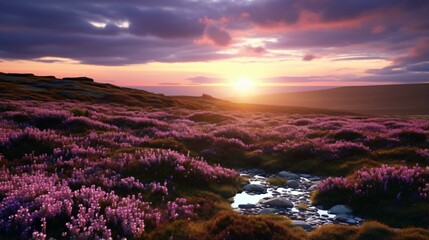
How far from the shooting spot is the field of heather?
24.6 ft

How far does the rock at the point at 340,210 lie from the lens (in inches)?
389

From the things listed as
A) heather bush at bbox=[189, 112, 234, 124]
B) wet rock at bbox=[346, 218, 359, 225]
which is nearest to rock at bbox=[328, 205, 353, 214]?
wet rock at bbox=[346, 218, 359, 225]

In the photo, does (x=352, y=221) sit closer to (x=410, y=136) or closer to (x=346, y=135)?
(x=346, y=135)

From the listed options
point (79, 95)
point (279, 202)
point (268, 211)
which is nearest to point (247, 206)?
point (268, 211)

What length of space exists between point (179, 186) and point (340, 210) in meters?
4.66

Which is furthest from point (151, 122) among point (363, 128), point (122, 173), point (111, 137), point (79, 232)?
point (79, 232)

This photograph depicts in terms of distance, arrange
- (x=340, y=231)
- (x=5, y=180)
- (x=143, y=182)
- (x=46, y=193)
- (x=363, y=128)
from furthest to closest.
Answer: (x=363, y=128), (x=143, y=182), (x=5, y=180), (x=46, y=193), (x=340, y=231)

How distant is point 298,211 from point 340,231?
6.48ft

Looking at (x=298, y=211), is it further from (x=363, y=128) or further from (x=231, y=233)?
(x=363, y=128)

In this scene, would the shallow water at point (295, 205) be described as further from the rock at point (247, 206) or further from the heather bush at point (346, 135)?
the heather bush at point (346, 135)

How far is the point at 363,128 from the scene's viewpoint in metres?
27.1

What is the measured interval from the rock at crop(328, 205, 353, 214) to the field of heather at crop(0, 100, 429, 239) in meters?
0.31

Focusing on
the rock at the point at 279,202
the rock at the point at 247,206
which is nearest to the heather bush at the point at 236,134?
the rock at the point at 279,202

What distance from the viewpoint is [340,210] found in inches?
391
